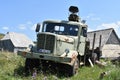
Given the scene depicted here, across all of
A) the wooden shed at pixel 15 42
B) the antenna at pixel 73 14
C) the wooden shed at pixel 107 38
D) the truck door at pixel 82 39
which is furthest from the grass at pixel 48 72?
the wooden shed at pixel 15 42

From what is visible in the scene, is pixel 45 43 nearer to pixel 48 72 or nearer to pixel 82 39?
pixel 48 72

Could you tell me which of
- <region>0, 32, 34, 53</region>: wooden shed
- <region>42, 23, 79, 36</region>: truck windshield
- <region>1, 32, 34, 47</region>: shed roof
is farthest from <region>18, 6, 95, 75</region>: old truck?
<region>1, 32, 34, 47</region>: shed roof

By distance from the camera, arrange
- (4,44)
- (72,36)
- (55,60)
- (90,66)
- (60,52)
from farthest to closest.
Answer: (4,44) → (90,66) → (72,36) → (60,52) → (55,60)

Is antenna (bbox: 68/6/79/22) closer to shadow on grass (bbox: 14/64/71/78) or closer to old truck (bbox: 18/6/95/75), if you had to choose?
old truck (bbox: 18/6/95/75)

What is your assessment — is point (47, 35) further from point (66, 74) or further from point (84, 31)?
point (84, 31)

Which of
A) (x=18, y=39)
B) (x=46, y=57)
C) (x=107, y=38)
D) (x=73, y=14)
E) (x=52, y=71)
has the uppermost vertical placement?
(x=73, y=14)

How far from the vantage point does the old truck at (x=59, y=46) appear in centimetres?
1345

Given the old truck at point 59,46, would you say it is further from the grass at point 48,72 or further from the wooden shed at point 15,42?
the wooden shed at point 15,42

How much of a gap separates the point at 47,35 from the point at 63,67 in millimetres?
1430

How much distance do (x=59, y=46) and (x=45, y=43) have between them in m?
0.62

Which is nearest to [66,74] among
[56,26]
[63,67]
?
[63,67]

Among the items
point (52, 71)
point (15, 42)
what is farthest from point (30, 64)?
point (15, 42)

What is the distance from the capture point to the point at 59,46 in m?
14.1

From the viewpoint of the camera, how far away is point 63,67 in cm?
1392
